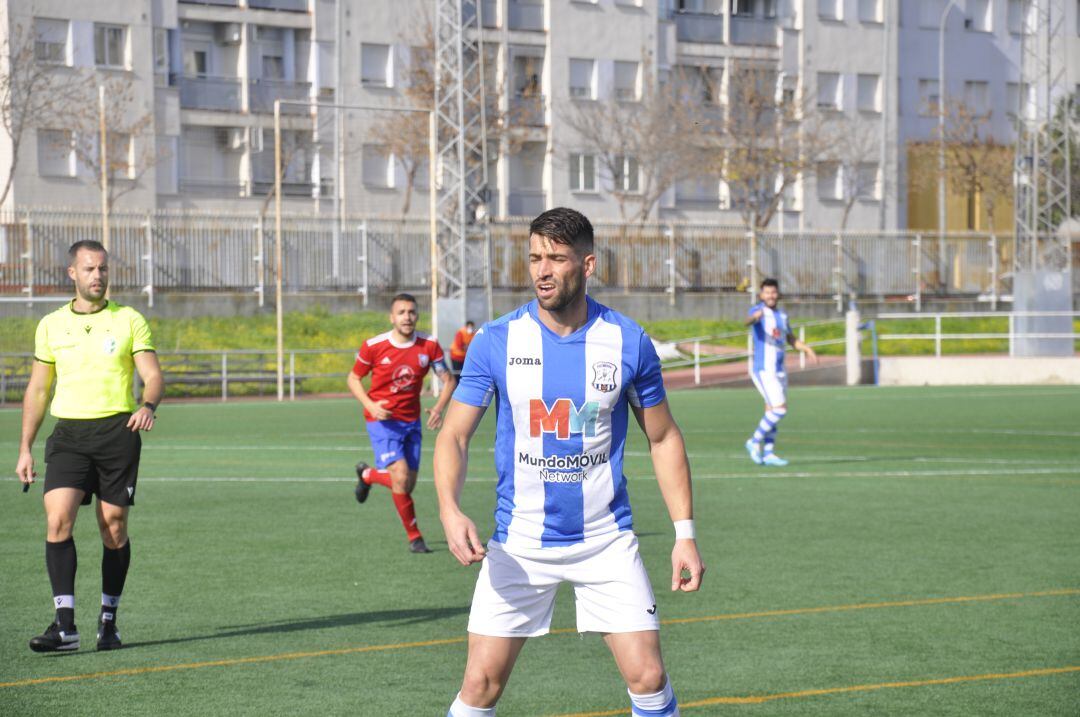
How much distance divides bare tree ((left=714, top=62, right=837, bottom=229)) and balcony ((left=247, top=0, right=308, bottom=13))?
1511 centimetres

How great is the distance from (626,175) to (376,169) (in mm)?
8918

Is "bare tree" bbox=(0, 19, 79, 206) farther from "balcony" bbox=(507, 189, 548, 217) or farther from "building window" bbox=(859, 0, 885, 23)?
"building window" bbox=(859, 0, 885, 23)

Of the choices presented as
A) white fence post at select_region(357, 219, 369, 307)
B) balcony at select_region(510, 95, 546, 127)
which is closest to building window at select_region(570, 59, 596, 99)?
balcony at select_region(510, 95, 546, 127)

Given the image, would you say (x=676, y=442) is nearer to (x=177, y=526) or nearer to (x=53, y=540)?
(x=53, y=540)

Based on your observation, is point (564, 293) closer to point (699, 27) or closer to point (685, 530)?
point (685, 530)

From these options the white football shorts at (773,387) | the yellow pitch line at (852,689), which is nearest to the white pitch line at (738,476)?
the white football shorts at (773,387)

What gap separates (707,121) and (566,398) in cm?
5500

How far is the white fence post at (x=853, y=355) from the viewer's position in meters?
39.7

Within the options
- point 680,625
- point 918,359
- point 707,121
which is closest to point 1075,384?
point 918,359

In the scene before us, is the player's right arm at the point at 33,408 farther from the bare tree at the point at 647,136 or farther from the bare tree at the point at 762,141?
the bare tree at the point at 762,141

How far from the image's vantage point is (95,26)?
52.9m

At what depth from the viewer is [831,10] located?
67375mm

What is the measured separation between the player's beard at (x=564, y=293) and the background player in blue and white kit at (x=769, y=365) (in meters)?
14.3

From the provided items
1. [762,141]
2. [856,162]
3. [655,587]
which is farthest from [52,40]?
[655,587]
